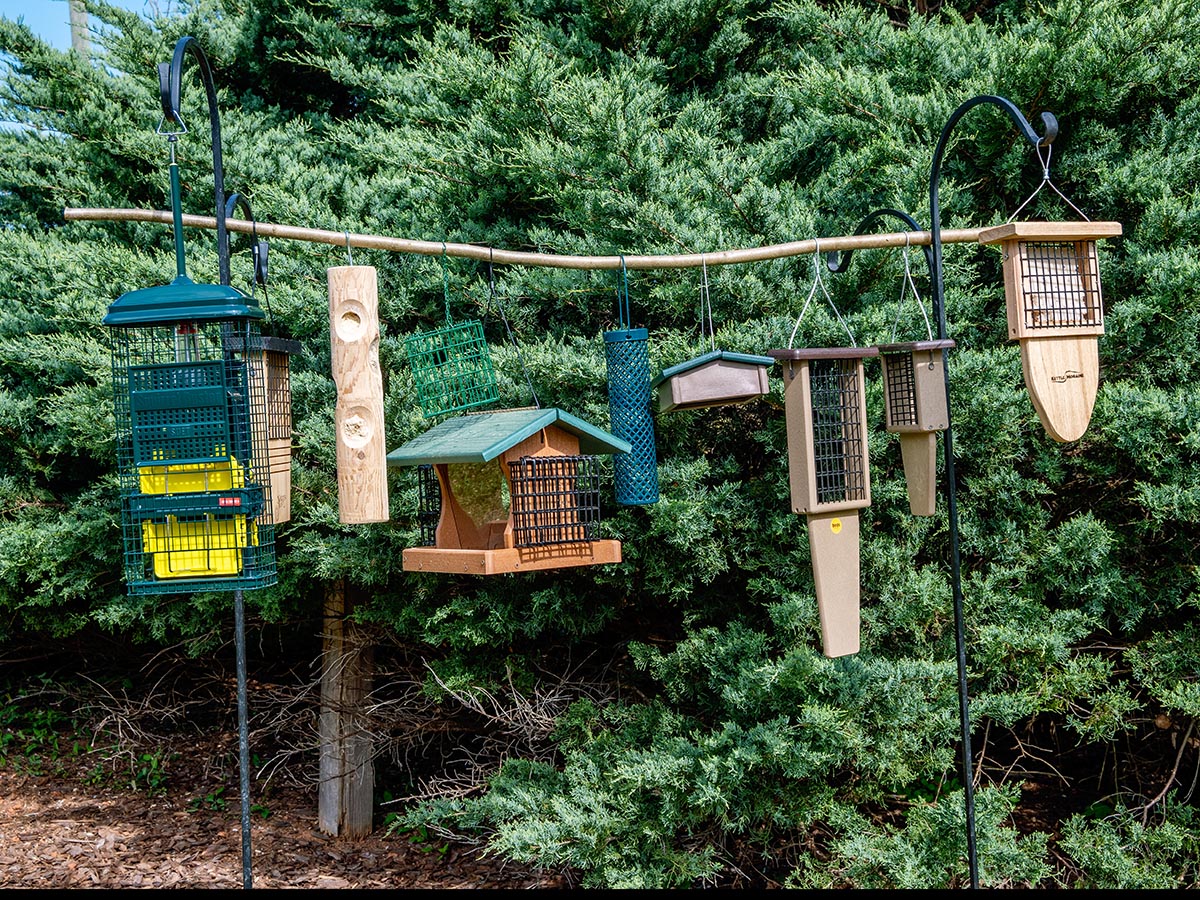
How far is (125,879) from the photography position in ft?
16.1

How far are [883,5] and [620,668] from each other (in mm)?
4206

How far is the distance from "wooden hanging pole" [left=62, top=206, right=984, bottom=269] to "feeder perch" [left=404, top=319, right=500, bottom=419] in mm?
323

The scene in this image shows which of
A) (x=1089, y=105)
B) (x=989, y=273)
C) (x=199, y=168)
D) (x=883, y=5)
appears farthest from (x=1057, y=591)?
(x=199, y=168)

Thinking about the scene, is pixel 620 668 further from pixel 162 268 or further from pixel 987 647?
pixel 162 268

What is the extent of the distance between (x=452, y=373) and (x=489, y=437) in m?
0.70

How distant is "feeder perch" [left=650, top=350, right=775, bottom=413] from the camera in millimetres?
3219

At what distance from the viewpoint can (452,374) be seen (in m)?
3.71

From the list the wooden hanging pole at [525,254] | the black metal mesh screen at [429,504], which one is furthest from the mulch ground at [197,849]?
the wooden hanging pole at [525,254]

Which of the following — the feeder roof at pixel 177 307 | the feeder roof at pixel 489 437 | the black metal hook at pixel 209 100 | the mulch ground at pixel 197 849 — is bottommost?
the mulch ground at pixel 197 849

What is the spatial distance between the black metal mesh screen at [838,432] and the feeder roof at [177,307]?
176 centimetres

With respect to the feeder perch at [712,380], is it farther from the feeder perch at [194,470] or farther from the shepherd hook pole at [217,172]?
the shepherd hook pole at [217,172]

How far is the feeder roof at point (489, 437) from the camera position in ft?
9.86

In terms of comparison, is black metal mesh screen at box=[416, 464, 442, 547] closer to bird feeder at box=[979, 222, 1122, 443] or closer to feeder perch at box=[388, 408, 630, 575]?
feeder perch at box=[388, 408, 630, 575]

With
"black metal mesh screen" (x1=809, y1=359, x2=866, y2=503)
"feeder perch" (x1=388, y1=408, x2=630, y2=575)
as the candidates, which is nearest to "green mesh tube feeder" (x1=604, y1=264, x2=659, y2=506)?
"feeder perch" (x1=388, y1=408, x2=630, y2=575)
